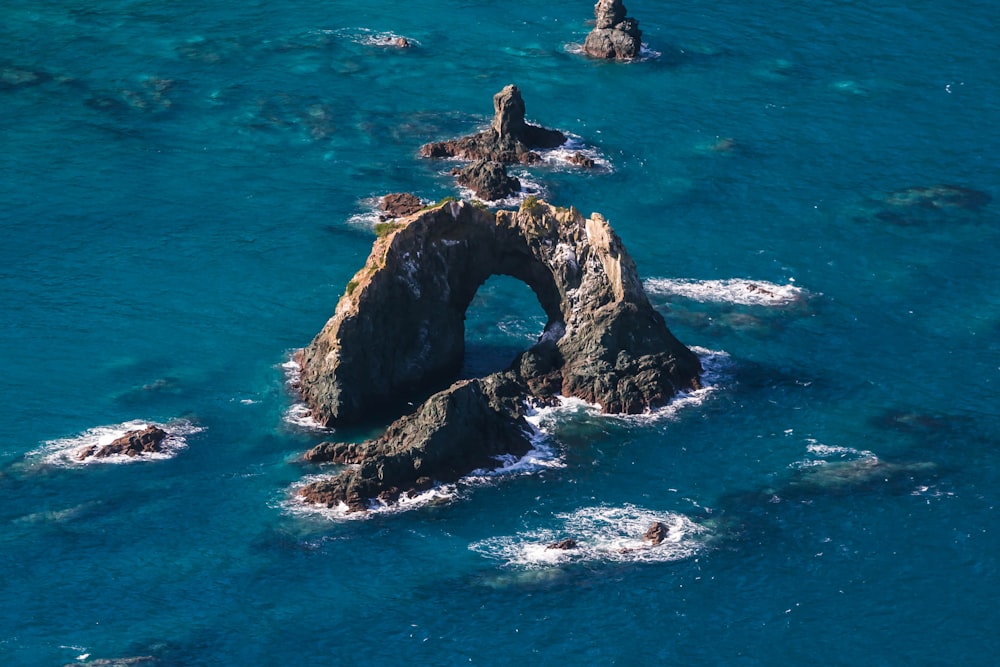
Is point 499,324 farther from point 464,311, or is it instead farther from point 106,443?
point 106,443

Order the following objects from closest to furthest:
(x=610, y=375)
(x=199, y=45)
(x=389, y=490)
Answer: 1. (x=389, y=490)
2. (x=610, y=375)
3. (x=199, y=45)

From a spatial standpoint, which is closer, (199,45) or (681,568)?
(681,568)

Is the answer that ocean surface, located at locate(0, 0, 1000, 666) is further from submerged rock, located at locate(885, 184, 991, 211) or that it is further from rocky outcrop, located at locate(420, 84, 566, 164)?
rocky outcrop, located at locate(420, 84, 566, 164)

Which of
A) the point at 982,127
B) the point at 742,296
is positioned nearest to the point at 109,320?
the point at 742,296

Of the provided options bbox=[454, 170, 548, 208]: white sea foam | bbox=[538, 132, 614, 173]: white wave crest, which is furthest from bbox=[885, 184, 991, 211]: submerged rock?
bbox=[454, 170, 548, 208]: white sea foam

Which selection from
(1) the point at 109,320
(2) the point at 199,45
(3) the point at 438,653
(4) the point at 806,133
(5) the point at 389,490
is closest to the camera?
(3) the point at 438,653

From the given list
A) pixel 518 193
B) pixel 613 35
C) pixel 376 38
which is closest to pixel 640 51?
pixel 613 35

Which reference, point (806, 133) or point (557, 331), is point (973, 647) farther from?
point (806, 133)
